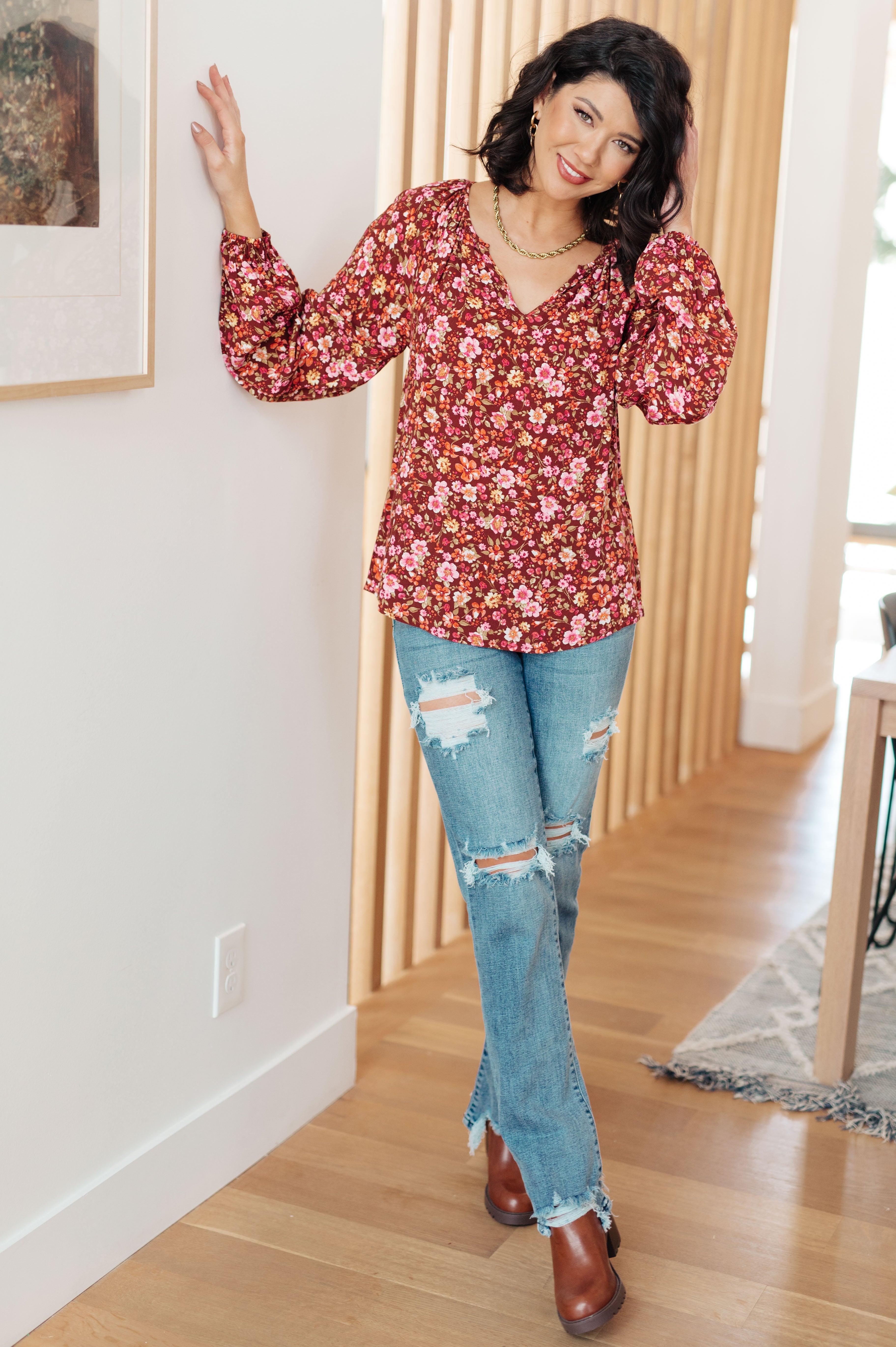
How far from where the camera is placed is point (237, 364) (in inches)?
71.4

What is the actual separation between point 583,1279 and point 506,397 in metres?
1.07

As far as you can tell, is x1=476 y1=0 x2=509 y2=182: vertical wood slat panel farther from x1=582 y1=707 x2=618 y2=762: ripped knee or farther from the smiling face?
x1=582 y1=707 x2=618 y2=762: ripped knee

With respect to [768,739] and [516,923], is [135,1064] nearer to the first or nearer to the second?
[516,923]

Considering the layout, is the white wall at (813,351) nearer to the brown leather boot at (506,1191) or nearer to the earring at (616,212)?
the earring at (616,212)

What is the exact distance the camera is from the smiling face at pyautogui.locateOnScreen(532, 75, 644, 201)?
5.45 feet

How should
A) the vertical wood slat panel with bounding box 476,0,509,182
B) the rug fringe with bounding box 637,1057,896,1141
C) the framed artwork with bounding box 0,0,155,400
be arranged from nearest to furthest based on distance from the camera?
the framed artwork with bounding box 0,0,155,400
the rug fringe with bounding box 637,1057,896,1141
the vertical wood slat panel with bounding box 476,0,509,182

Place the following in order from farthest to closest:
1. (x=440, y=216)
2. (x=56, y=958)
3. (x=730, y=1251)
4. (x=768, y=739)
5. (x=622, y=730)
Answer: (x=768, y=739) < (x=622, y=730) < (x=730, y=1251) < (x=440, y=216) < (x=56, y=958)

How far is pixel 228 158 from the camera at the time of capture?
5.70ft

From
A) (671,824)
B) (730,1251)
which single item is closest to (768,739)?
(671,824)

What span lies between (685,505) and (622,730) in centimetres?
69

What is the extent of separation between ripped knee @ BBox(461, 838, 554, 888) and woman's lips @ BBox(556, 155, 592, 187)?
0.80 m

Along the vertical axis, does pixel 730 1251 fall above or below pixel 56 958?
below

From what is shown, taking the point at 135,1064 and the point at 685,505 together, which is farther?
the point at 685,505

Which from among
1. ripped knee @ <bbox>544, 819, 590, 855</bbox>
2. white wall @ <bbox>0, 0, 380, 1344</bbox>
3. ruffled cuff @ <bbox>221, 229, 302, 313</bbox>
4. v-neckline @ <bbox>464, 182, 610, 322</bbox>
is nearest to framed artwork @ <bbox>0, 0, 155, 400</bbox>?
white wall @ <bbox>0, 0, 380, 1344</bbox>
